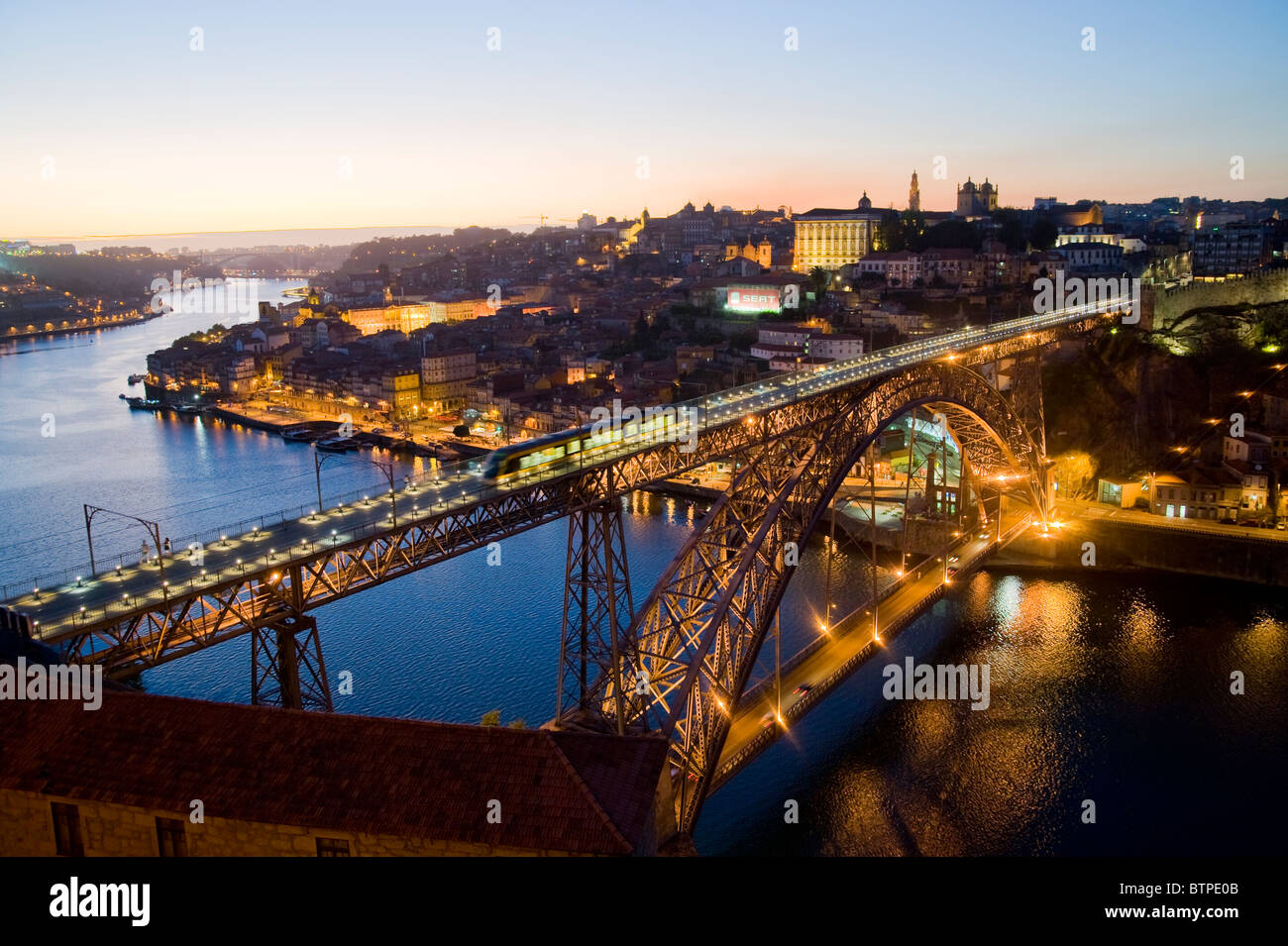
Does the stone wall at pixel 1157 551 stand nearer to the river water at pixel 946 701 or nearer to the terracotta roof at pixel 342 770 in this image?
the river water at pixel 946 701

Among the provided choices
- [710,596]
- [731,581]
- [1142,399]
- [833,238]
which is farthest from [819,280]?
[731,581]

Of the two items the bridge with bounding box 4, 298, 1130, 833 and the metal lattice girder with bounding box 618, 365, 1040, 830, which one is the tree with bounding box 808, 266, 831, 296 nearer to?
the bridge with bounding box 4, 298, 1130, 833

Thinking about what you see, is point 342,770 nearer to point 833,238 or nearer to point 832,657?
point 832,657

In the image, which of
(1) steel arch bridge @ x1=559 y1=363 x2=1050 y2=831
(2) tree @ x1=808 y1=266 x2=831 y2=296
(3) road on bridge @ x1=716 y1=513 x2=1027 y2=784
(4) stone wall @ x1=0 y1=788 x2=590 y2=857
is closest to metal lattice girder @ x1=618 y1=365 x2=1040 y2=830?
(1) steel arch bridge @ x1=559 y1=363 x2=1050 y2=831
